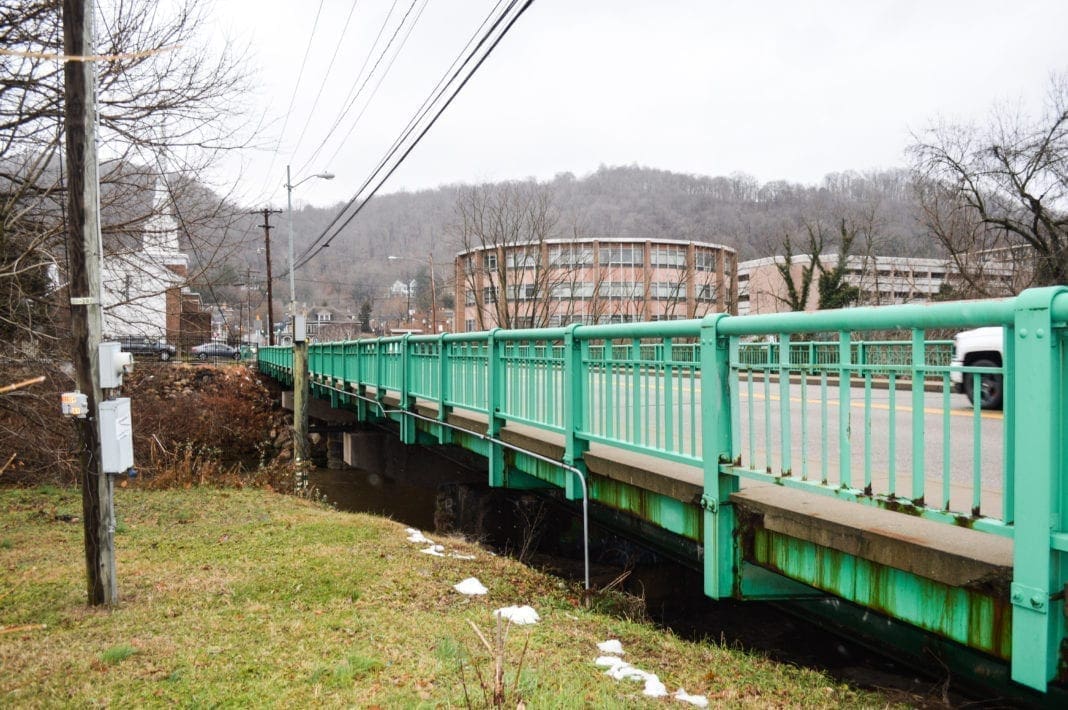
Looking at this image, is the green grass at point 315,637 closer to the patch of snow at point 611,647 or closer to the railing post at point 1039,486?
the patch of snow at point 611,647

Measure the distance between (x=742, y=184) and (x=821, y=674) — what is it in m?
46.9

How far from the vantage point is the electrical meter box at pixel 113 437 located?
623 centimetres

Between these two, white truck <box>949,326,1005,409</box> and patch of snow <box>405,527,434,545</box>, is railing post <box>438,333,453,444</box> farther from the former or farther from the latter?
white truck <box>949,326,1005,409</box>

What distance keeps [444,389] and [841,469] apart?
7.40m

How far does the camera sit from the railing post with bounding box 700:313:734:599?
4844mm

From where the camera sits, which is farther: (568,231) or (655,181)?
(655,181)

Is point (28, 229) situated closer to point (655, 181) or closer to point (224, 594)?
point (224, 594)

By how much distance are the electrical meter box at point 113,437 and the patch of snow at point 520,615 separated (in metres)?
3.39

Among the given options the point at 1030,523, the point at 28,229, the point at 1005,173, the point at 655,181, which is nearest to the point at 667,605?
the point at 1030,523

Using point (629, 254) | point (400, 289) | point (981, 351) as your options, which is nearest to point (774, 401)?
point (981, 351)

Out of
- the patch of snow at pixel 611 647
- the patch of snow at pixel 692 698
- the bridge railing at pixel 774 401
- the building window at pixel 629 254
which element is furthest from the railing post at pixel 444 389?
the building window at pixel 629 254

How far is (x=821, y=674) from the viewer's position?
5.07 metres

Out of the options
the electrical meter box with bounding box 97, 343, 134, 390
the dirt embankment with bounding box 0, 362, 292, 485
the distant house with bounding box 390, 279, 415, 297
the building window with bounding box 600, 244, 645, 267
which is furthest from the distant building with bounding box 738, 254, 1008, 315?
the electrical meter box with bounding box 97, 343, 134, 390

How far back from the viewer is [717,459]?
4.89 metres
